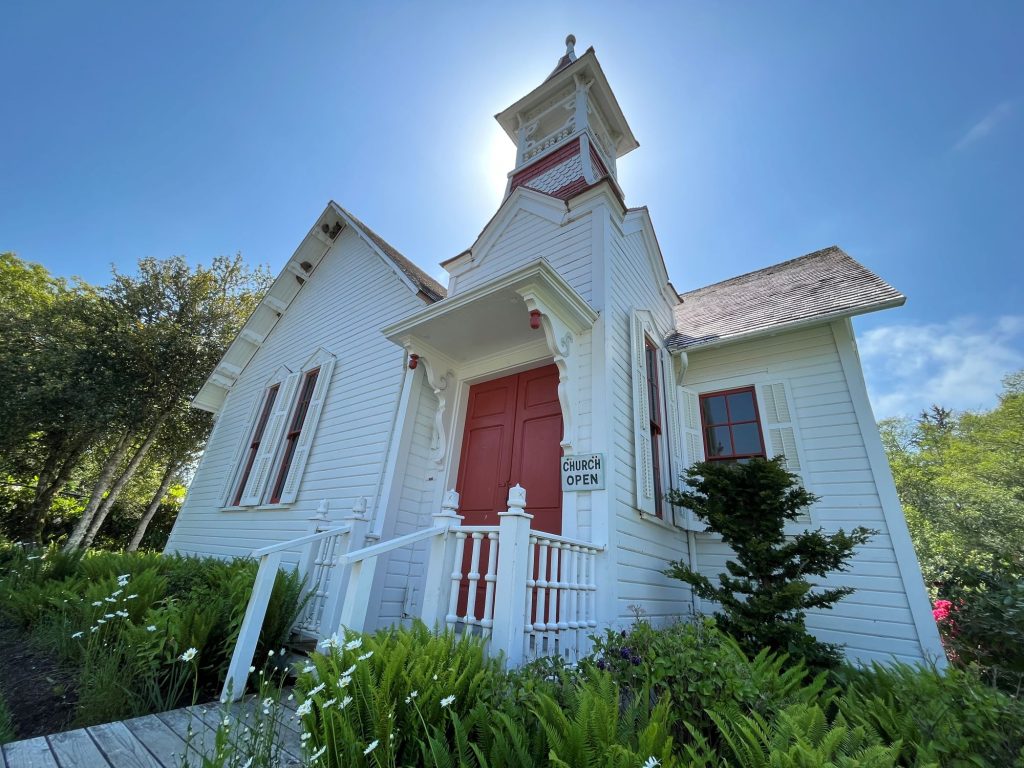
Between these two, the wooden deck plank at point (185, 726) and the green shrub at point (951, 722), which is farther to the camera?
the wooden deck plank at point (185, 726)

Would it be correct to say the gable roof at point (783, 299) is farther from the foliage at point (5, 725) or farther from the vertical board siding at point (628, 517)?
the foliage at point (5, 725)

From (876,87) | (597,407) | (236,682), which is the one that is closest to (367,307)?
(597,407)

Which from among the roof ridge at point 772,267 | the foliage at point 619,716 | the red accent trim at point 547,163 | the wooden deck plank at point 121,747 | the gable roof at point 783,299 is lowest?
the wooden deck plank at point 121,747

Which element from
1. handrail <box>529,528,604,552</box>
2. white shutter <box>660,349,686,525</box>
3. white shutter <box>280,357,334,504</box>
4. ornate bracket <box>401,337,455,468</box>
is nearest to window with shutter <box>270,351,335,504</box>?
white shutter <box>280,357,334,504</box>

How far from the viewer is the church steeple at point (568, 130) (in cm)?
630

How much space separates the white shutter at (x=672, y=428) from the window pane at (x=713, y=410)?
46cm

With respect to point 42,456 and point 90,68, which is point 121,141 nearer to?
point 90,68

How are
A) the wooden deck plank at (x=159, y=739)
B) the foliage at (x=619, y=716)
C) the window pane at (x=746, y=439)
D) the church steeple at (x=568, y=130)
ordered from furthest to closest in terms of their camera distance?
the church steeple at (x=568, y=130) < the window pane at (x=746, y=439) < the wooden deck plank at (x=159, y=739) < the foliage at (x=619, y=716)

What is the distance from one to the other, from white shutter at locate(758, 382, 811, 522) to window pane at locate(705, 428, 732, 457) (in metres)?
0.44

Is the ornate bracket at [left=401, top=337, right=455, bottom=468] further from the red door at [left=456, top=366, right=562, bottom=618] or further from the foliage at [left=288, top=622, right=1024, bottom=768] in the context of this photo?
the foliage at [left=288, top=622, right=1024, bottom=768]

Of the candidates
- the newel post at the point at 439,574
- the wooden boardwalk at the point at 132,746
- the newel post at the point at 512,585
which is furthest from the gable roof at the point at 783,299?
the wooden boardwalk at the point at 132,746

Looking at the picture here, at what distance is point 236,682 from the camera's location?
260 centimetres

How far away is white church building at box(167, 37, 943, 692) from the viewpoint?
9.73ft

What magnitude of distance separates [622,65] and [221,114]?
336 inches
